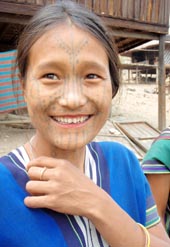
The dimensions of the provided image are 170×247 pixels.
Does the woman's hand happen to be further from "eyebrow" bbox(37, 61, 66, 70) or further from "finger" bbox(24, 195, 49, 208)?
"eyebrow" bbox(37, 61, 66, 70)

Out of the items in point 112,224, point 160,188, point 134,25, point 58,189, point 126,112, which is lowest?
point 126,112

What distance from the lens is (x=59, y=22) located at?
100cm

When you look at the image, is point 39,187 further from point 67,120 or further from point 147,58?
point 147,58

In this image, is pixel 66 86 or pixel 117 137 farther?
pixel 117 137

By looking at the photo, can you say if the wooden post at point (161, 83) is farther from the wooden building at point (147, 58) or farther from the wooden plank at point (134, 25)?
the wooden building at point (147, 58)

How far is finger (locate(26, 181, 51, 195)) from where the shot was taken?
0.90 meters

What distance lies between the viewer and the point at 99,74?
102 centimetres

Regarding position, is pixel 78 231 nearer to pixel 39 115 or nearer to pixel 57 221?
pixel 57 221

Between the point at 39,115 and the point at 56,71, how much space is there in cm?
15

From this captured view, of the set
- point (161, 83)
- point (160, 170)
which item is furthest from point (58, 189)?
point (161, 83)

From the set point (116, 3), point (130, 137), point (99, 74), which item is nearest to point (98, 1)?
point (116, 3)

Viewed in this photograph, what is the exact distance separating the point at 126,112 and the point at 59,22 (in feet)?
34.8

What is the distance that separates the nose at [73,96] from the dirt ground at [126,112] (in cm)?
60

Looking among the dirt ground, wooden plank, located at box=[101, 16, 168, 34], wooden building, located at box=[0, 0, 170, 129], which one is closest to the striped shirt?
the dirt ground
